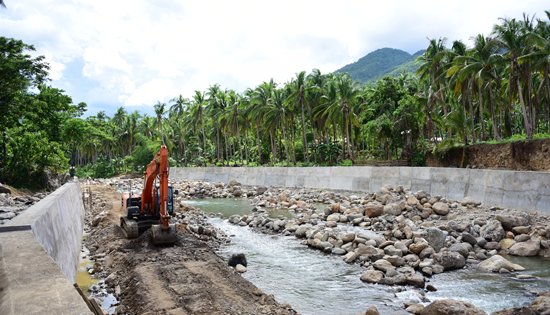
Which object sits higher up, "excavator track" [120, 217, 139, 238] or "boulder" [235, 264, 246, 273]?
"excavator track" [120, 217, 139, 238]

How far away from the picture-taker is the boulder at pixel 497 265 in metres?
11.2

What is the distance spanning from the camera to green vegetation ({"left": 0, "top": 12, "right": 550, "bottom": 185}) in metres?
27.2

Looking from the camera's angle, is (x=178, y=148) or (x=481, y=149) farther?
(x=178, y=148)

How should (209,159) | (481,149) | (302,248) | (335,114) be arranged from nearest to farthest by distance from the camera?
(302,248) → (481,149) → (335,114) → (209,159)

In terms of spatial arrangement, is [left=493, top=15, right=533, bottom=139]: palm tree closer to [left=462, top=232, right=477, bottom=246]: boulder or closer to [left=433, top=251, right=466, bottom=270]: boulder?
[left=462, top=232, right=477, bottom=246]: boulder

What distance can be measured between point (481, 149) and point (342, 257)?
71.9 feet

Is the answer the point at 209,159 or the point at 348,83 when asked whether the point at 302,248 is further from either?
the point at 209,159

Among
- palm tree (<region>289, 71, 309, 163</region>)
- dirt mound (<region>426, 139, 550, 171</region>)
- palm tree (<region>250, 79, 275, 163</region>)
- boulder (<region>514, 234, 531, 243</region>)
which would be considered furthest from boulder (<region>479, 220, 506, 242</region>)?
palm tree (<region>250, 79, 275, 163</region>)

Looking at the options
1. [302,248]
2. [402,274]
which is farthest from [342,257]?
[402,274]

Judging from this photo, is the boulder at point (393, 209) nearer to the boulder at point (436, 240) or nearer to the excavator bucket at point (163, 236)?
the boulder at point (436, 240)

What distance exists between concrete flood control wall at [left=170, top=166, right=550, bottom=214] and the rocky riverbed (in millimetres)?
824

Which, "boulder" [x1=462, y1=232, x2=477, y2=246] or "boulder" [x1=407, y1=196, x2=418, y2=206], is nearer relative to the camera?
"boulder" [x1=462, y1=232, x2=477, y2=246]

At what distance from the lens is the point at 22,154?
2706cm

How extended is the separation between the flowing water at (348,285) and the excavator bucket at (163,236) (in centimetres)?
218
